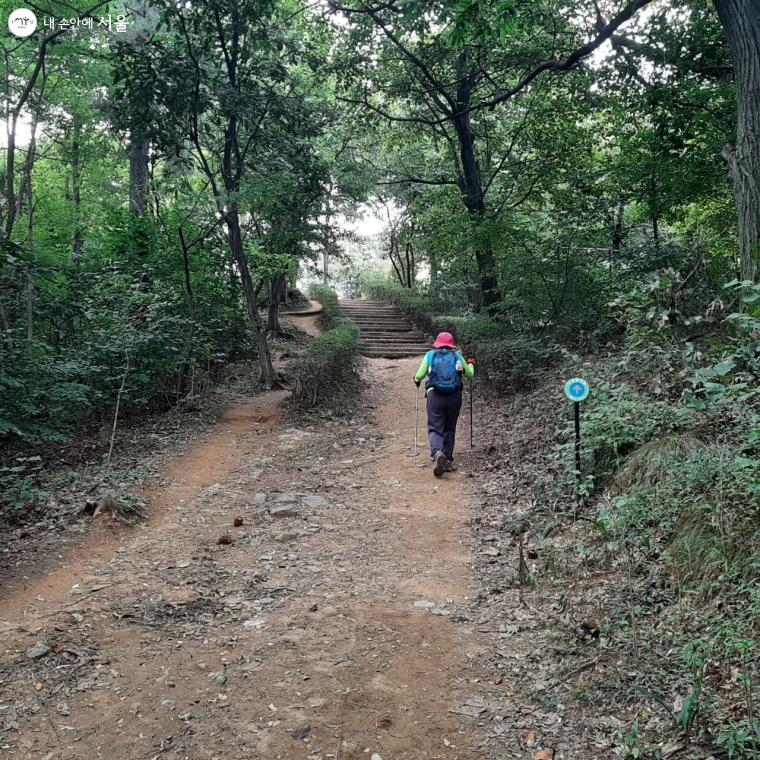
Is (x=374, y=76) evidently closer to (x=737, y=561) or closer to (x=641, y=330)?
(x=641, y=330)

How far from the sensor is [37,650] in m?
3.69

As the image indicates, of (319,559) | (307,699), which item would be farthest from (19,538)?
(307,699)

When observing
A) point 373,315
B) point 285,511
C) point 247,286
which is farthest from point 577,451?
point 373,315

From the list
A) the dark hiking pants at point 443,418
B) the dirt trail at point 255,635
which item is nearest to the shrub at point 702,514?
the dirt trail at point 255,635

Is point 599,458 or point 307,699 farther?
point 599,458

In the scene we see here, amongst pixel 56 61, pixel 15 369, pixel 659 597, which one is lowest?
pixel 659 597

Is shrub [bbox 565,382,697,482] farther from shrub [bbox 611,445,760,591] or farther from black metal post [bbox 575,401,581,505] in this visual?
shrub [bbox 611,445,760,591]

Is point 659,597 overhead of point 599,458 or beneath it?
beneath

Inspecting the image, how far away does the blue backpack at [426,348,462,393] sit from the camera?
7.73 metres

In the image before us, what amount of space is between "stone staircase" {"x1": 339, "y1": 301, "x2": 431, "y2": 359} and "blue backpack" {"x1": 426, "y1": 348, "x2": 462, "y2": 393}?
9858mm

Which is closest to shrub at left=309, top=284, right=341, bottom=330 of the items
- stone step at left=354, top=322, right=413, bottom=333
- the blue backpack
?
stone step at left=354, top=322, right=413, bottom=333

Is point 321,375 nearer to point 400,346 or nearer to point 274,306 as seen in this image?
point 274,306

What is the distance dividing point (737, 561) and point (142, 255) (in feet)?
34.6

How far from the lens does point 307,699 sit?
331 cm
